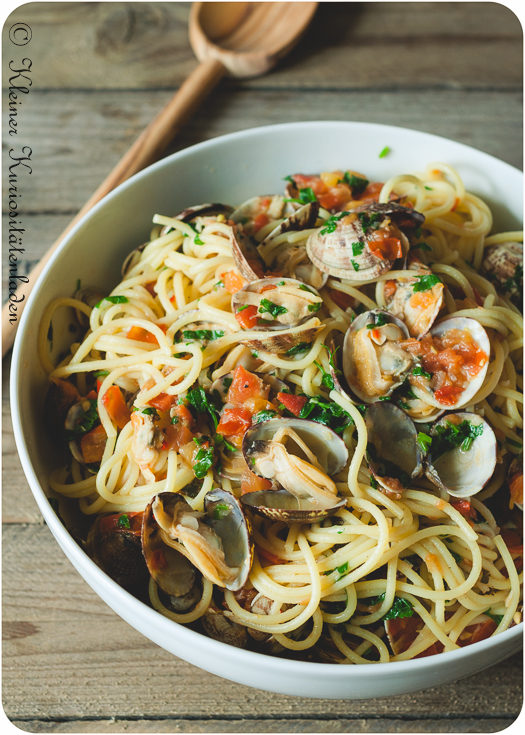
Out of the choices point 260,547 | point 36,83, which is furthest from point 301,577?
point 36,83

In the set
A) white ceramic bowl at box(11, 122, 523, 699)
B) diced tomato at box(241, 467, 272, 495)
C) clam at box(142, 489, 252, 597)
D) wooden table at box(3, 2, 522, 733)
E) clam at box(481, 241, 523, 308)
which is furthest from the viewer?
clam at box(481, 241, 523, 308)

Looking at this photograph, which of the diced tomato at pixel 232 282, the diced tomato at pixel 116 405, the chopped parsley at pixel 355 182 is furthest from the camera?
the chopped parsley at pixel 355 182

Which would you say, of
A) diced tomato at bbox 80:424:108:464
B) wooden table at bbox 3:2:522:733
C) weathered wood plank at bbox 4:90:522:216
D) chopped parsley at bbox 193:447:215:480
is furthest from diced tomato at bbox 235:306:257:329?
weathered wood plank at bbox 4:90:522:216

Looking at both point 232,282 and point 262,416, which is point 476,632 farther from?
point 232,282

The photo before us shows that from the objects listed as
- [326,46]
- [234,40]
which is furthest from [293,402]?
[326,46]

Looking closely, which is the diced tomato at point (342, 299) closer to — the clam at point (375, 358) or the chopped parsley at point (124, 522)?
the clam at point (375, 358)

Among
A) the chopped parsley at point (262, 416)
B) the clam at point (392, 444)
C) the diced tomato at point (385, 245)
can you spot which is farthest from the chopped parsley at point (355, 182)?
the chopped parsley at point (262, 416)

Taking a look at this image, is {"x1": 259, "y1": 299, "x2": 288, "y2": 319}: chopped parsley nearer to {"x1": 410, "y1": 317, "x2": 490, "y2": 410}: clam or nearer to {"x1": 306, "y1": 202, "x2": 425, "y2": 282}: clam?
{"x1": 306, "y1": 202, "x2": 425, "y2": 282}: clam
